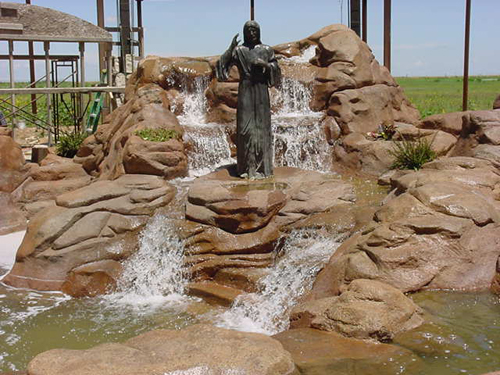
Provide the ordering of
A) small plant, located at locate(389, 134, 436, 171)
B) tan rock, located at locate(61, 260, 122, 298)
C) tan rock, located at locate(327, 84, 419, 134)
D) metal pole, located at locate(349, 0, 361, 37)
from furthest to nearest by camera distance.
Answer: metal pole, located at locate(349, 0, 361, 37) → tan rock, located at locate(327, 84, 419, 134) → small plant, located at locate(389, 134, 436, 171) → tan rock, located at locate(61, 260, 122, 298)

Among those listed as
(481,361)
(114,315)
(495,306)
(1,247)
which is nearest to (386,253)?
(495,306)

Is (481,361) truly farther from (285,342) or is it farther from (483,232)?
(483,232)

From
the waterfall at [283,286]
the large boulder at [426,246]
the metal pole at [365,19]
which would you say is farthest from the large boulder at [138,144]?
the metal pole at [365,19]

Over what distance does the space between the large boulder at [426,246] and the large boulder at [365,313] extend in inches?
26.4

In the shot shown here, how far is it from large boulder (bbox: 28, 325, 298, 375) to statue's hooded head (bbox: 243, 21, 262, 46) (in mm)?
6429

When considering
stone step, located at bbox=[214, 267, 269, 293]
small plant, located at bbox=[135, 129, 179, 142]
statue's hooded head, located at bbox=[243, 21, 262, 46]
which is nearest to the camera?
stone step, located at bbox=[214, 267, 269, 293]

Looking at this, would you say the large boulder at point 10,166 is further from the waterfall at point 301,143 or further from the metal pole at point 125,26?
the metal pole at point 125,26

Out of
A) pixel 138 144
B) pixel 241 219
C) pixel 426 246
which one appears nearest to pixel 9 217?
pixel 138 144

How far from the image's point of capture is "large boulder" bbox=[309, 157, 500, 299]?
277 inches

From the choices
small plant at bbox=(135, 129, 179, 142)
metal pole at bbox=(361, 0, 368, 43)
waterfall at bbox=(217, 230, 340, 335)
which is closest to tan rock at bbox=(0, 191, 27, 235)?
small plant at bbox=(135, 129, 179, 142)

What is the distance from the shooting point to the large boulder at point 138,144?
434 inches

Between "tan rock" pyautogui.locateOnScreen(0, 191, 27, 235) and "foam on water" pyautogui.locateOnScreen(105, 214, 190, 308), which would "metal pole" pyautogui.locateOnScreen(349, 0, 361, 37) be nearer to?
"tan rock" pyautogui.locateOnScreen(0, 191, 27, 235)

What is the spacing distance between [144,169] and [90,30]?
8242mm

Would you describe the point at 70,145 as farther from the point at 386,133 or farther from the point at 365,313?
the point at 365,313
